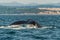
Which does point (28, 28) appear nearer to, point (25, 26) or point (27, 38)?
point (25, 26)

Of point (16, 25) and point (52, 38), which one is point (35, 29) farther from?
point (52, 38)

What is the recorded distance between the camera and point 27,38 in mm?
41250

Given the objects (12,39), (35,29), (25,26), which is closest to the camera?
(12,39)

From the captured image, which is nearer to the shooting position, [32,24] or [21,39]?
[21,39]

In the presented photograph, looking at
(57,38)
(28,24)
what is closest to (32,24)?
(28,24)

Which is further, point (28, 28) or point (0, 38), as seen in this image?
point (28, 28)

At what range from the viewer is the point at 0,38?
4075 cm

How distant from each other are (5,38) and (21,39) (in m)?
2.14

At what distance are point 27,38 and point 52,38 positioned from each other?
10.8ft

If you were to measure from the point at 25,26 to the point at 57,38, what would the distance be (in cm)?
1541

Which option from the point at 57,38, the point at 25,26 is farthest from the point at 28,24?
the point at 57,38

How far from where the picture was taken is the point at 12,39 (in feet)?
131

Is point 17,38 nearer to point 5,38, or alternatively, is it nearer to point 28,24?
point 5,38

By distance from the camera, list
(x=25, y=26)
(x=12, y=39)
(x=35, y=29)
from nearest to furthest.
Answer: (x=12, y=39) → (x=35, y=29) → (x=25, y=26)
